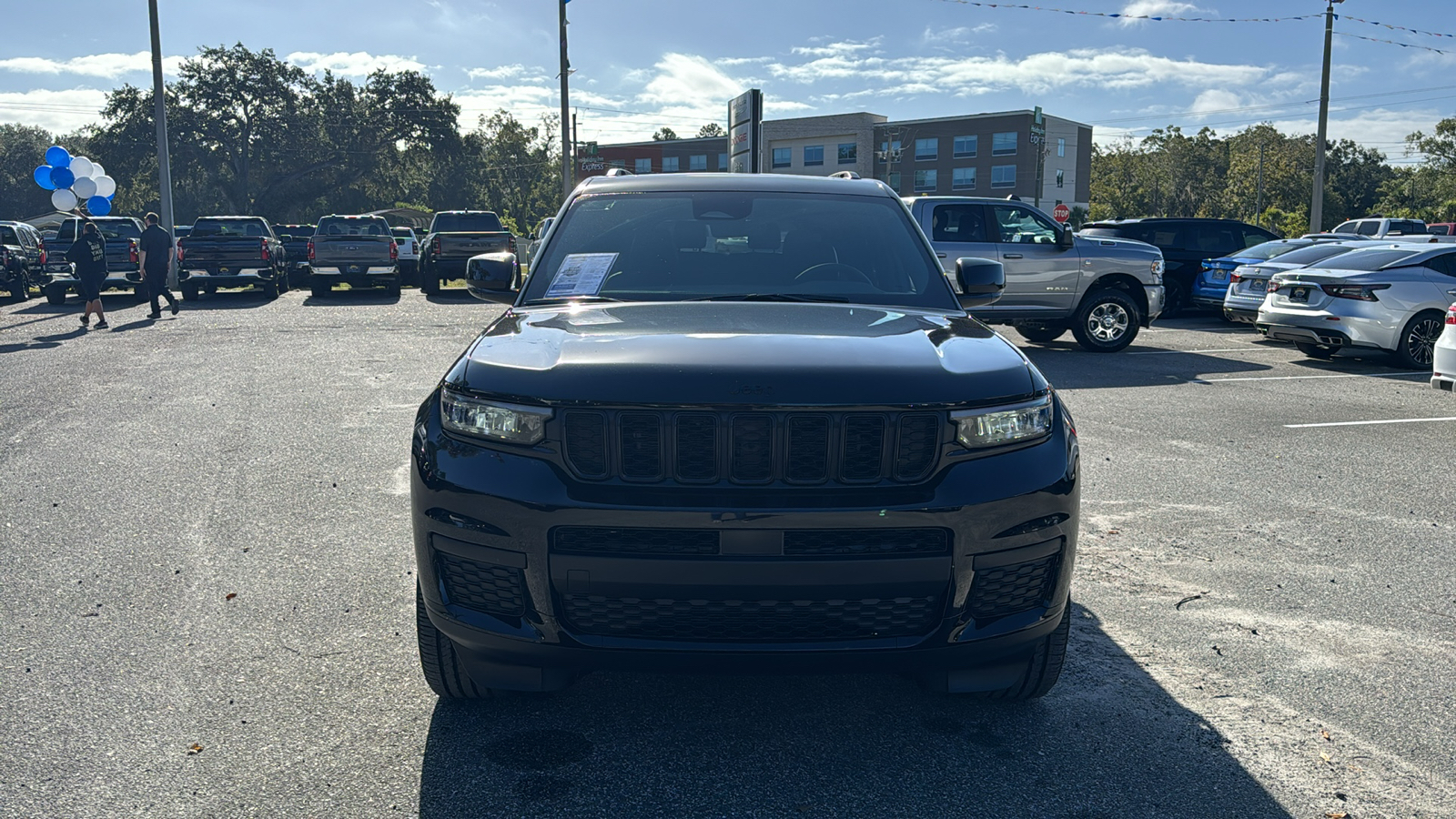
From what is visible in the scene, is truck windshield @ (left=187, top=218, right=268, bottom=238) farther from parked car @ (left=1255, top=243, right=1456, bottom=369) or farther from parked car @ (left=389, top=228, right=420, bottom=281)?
parked car @ (left=1255, top=243, right=1456, bottom=369)

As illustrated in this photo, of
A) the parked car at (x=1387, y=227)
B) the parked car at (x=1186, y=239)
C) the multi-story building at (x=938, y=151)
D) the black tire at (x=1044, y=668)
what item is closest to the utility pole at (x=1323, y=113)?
the parked car at (x=1387, y=227)

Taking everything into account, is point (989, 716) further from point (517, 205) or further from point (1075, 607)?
point (517, 205)

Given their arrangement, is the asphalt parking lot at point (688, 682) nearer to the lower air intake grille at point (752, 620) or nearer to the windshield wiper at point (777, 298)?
the lower air intake grille at point (752, 620)

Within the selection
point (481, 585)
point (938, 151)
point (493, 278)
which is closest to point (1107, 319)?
point (493, 278)

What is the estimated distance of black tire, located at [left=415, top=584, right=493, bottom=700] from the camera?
132 inches

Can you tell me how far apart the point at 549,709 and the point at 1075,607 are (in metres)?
2.27

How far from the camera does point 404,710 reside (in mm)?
3553

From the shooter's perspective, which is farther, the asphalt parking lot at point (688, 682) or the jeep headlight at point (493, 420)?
the asphalt parking lot at point (688, 682)

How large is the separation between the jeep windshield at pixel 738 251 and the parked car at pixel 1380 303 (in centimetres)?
1033

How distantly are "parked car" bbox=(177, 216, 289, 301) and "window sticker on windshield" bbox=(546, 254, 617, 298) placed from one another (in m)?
21.7

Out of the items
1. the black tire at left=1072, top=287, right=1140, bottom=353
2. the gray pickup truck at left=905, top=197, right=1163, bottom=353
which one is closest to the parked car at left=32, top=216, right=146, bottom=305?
the gray pickup truck at left=905, top=197, right=1163, bottom=353

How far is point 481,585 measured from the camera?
2.94m

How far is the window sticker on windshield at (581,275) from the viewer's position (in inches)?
163

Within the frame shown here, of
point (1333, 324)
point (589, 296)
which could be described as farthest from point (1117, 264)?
point (589, 296)
